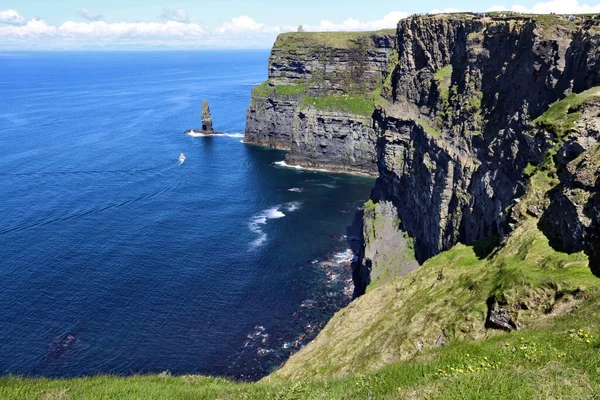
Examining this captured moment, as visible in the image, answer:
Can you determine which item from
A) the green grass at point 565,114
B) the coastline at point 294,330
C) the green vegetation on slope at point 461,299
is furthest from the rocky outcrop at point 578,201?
the coastline at point 294,330

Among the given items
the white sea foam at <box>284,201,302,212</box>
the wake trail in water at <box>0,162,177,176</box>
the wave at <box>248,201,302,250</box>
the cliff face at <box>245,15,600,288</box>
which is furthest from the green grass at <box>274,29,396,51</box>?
the wave at <box>248,201,302,250</box>

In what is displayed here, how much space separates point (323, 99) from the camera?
547 ft

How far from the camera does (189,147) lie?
6865 inches

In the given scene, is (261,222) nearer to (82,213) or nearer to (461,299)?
(82,213)

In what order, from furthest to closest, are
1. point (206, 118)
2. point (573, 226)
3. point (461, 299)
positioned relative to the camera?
1. point (206, 118)
2. point (461, 299)
3. point (573, 226)

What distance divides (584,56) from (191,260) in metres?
67.8

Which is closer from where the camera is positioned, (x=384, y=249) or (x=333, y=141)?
(x=384, y=249)

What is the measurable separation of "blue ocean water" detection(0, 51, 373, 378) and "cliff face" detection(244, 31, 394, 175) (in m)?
11.3

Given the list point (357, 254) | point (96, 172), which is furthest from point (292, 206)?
point (96, 172)

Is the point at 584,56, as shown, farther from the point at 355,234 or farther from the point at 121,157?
the point at 121,157

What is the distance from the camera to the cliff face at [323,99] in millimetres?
156125

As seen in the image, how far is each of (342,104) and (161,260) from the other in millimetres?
91406

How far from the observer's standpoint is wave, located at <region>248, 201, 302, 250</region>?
326 feet

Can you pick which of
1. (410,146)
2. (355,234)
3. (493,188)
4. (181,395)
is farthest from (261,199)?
(181,395)
